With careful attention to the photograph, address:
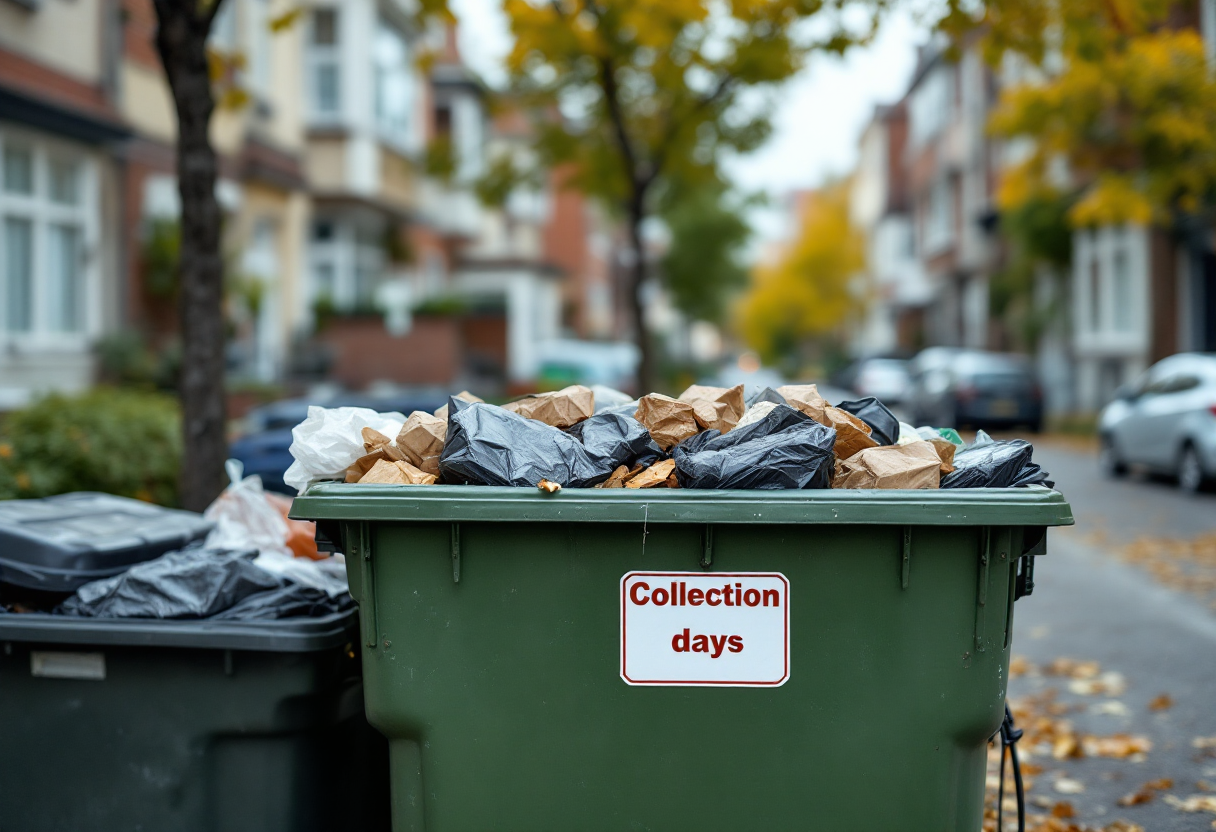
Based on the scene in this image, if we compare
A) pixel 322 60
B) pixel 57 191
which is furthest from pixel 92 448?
pixel 322 60

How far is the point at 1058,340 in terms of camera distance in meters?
27.6

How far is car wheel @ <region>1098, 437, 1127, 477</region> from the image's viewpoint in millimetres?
14422

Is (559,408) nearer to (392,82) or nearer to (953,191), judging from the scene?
(392,82)

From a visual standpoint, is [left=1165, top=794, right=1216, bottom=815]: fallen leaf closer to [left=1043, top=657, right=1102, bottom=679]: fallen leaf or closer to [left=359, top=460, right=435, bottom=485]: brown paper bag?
[left=1043, top=657, right=1102, bottom=679]: fallen leaf

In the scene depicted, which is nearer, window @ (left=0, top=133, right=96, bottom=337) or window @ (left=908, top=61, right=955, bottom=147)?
window @ (left=0, top=133, right=96, bottom=337)

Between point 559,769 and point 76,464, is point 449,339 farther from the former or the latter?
point 559,769

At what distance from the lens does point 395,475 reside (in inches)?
114

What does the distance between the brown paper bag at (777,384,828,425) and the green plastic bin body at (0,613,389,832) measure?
4.31ft

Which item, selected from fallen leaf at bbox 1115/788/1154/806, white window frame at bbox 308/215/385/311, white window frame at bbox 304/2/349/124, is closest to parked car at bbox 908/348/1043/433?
white window frame at bbox 308/215/385/311

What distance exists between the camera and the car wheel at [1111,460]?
1442 cm

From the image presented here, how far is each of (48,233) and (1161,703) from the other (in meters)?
11.5

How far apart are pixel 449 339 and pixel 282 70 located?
4.80 m

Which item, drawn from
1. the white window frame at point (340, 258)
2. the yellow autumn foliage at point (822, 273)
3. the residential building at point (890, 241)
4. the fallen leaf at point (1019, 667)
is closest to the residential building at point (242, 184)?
the white window frame at point (340, 258)

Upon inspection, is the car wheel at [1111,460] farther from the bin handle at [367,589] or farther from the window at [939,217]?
the window at [939,217]
